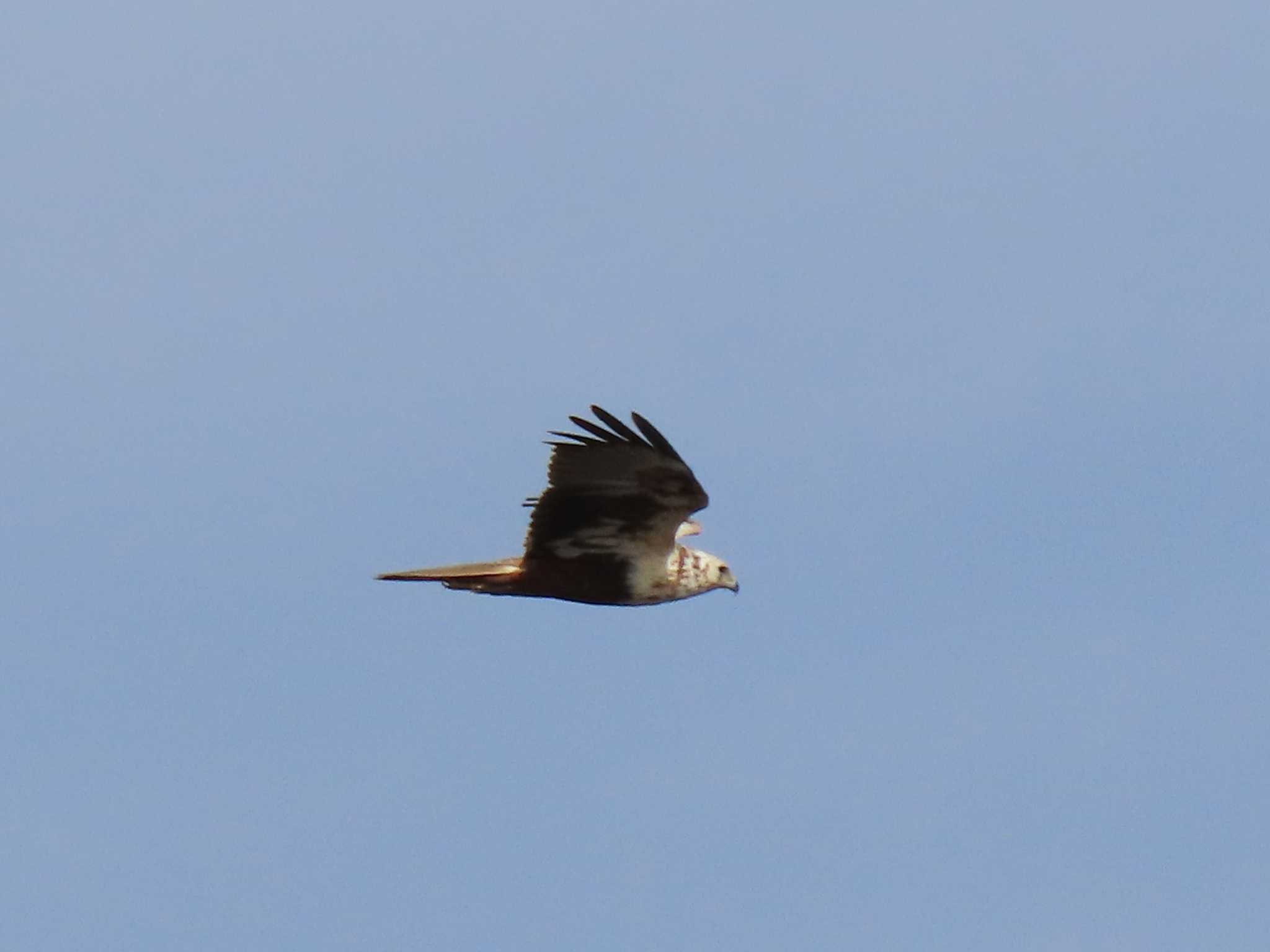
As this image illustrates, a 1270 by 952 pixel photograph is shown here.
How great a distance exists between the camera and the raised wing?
22.6m

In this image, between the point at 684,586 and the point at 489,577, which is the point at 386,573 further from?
the point at 684,586

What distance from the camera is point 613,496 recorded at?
23172 mm

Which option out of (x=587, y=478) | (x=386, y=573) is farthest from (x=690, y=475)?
(x=386, y=573)

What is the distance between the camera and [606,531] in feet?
77.1

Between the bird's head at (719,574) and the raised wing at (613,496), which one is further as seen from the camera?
the bird's head at (719,574)

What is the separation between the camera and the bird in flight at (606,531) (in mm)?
22734

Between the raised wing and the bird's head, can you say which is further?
the bird's head

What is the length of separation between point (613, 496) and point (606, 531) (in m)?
0.43

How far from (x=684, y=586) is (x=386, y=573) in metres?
2.41

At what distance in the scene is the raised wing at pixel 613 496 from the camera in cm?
2262

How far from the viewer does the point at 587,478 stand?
22984mm

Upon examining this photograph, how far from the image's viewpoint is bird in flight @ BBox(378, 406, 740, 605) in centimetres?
2273

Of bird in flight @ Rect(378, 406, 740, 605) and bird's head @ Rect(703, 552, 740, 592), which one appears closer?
bird in flight @ Rect(378, 406, 740, 605)

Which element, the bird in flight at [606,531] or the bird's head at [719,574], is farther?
the bird's head at [719,574]
